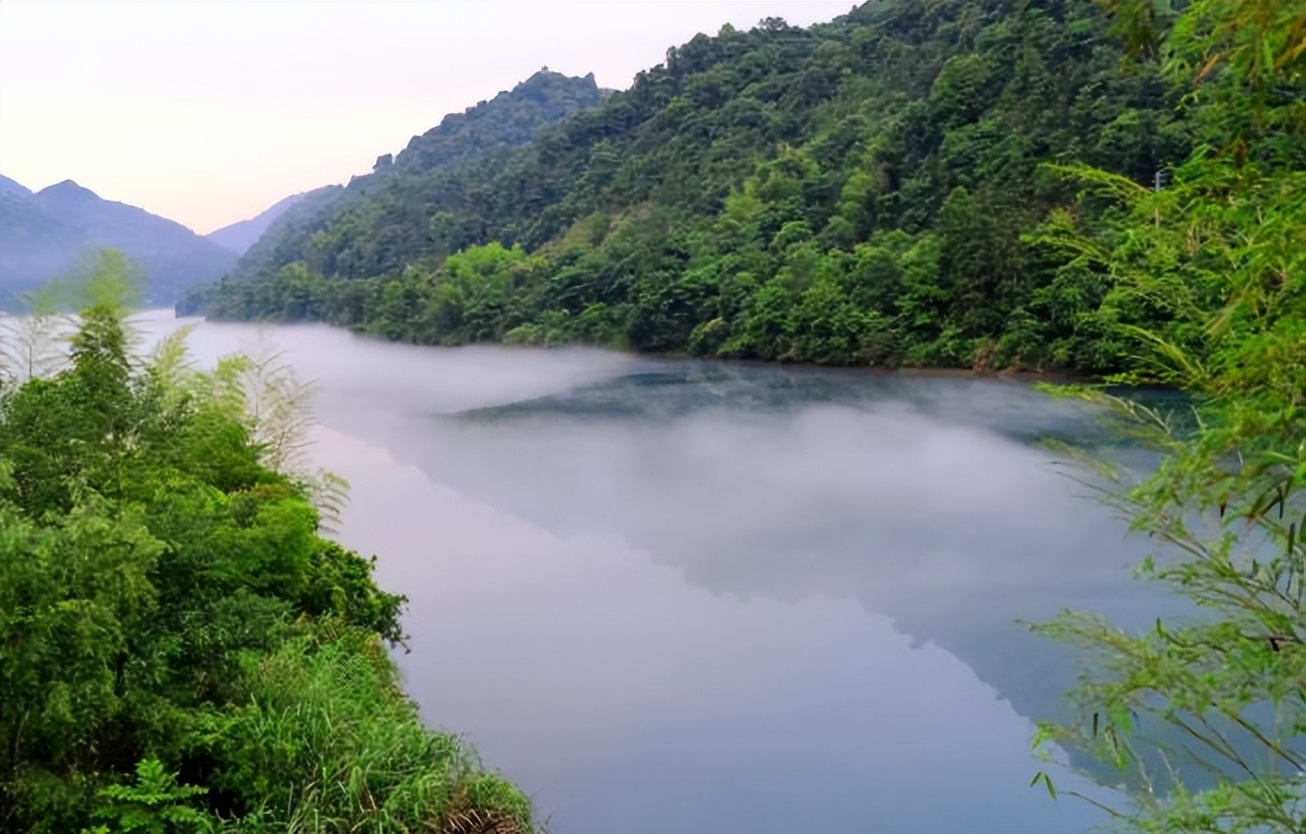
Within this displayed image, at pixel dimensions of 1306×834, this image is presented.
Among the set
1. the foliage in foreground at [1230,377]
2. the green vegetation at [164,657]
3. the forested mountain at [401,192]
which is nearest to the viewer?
the foliage in foreground at [1230,377]

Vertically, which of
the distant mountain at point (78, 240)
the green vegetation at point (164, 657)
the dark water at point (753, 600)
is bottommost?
the dark water at point (753, 600)

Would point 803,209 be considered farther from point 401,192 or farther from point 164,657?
point 401,192

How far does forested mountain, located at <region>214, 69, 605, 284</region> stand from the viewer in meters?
40.4

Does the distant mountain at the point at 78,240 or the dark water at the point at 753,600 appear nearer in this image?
the dark water at the point at 753,600

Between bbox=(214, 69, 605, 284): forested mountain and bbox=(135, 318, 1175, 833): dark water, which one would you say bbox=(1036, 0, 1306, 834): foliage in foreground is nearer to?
bbox=(135, 318, 1175, 833): dark water

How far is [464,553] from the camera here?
9.24m

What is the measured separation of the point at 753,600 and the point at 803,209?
18.2m

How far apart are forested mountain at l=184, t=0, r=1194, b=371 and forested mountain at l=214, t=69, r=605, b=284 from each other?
0.23m

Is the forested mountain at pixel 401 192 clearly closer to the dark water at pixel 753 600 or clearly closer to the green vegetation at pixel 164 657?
the dark water at pixel 753 600

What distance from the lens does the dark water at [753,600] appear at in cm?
518

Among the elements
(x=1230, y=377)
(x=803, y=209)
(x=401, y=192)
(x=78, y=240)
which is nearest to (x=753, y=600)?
(x=1230, y=377)

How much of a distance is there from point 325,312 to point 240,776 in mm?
34546

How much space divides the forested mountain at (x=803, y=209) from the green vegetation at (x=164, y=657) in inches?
242

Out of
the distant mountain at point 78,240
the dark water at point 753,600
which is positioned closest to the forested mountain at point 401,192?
the distant mountain at point 78,240
